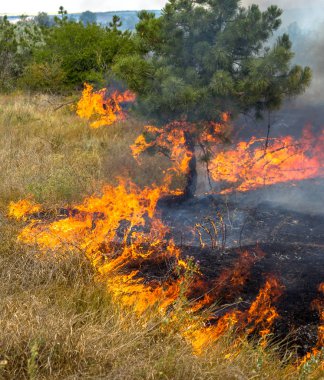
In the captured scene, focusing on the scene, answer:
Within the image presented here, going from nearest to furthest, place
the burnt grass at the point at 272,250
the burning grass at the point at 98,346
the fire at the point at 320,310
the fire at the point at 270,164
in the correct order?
1. the burning grass at the point at 98,346
2. the fire at the point at 320,310
3. the burnt grass at the point at 272,250
4. the fire at the point at 270,164

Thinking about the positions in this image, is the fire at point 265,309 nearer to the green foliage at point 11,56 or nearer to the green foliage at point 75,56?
the green foliage at point 75,56

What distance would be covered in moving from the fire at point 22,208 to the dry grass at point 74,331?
150 mm

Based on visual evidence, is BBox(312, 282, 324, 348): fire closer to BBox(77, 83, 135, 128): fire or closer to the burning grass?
the burning grass

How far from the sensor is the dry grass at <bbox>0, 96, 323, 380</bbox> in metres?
2.71

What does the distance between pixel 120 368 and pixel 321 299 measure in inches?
89.9

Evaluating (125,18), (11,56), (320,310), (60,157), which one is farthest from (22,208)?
(125,18)

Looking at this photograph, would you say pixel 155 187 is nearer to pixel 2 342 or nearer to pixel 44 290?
pixel 44 290

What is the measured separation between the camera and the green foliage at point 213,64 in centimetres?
598

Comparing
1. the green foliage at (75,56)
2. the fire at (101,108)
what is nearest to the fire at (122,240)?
the fire at (101,108)

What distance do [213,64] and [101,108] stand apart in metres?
4.87

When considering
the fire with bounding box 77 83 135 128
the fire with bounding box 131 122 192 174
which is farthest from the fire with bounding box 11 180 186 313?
the fire with bounding box 77 83 135 128

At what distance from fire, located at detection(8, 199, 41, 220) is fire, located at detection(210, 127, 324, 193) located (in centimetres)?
Result: 277

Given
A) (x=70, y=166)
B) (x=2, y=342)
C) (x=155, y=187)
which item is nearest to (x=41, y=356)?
(x=2, y=342)

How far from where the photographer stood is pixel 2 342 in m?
2.79
